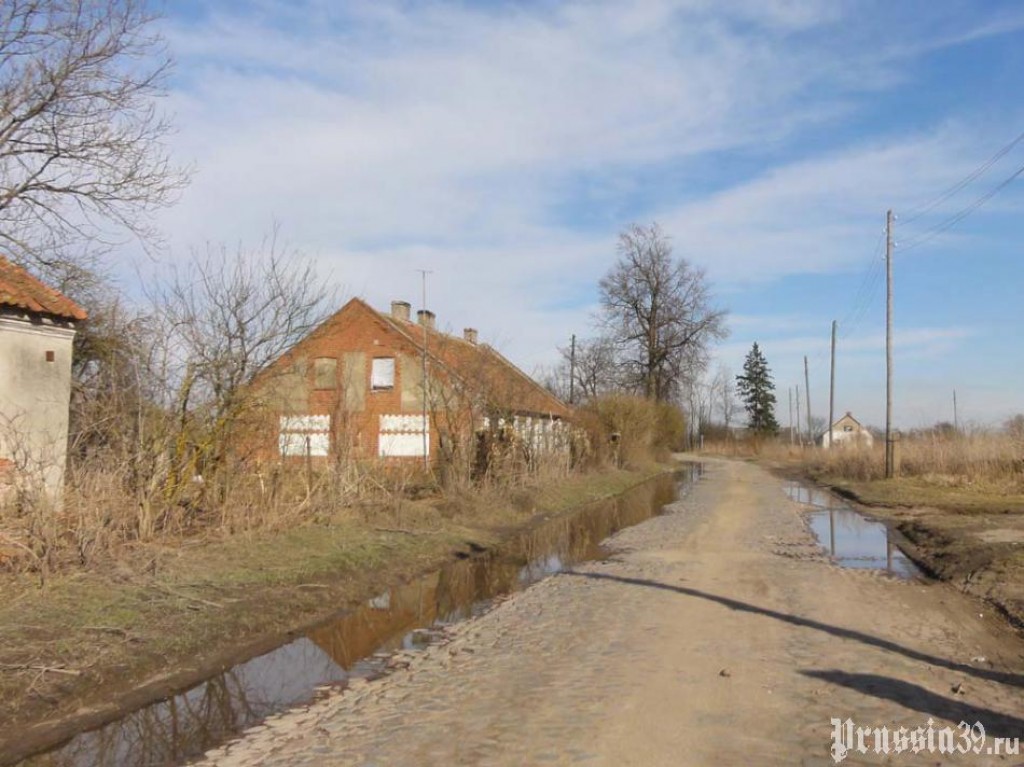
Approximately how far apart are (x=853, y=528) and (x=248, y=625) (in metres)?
15.2

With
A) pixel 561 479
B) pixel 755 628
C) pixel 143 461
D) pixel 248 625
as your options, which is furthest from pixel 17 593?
pixel 561 479

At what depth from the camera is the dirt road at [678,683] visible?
5211 millimetres

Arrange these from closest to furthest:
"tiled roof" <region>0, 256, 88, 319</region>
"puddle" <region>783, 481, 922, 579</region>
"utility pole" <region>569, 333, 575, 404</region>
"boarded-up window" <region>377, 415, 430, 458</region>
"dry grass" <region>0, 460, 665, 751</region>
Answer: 1. "dry grass" <region>0, 460, 665, 751</region>
2. "tiled roof" <region>0, 256, 88, 319</region>
3. "puddle" <region>783, 481, 922, 579</region>
4. "boarded-up window" <region>377, 415, 430, 458</region>
5. "utility pole" <region>569, 333, 575, 404</region>

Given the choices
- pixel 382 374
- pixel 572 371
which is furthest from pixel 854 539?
pixel 572 371

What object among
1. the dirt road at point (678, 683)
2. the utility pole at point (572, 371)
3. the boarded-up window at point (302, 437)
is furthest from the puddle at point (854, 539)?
the utility pole at point (572, 371)

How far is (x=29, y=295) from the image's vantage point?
13.6 metres

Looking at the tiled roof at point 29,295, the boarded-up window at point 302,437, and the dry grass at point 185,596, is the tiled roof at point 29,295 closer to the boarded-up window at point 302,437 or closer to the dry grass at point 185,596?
the boarded-up window at point 302,437

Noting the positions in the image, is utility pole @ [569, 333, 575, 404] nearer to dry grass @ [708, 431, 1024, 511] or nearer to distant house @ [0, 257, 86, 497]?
dry grass @ [708, 431, 1024, 511]

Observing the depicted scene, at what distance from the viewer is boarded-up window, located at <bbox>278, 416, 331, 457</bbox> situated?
15.2m

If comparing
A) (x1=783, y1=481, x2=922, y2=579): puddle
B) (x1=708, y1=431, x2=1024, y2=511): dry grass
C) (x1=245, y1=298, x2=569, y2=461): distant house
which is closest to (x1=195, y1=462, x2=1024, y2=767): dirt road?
(x1=783, y1=481, x2=922, y2=579): puddle

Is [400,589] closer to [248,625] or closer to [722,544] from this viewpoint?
[248,625]

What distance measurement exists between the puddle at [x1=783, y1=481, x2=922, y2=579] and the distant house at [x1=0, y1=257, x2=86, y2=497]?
12959mm

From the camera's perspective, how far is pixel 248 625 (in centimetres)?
881

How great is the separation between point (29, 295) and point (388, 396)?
72.4ft
